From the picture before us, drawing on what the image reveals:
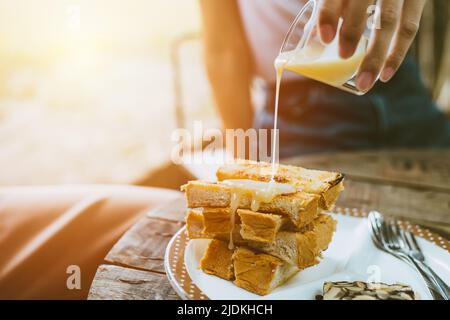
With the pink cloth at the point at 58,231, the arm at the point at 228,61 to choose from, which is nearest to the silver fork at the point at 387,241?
the pink cloth at the point at 58,231

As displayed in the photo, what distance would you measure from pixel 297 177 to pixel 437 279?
33 cm

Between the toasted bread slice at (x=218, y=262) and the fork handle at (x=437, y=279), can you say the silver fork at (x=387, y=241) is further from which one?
the toasted bread slice at (x=218, y=262)

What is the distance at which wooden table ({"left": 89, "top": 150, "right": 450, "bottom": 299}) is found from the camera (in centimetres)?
Answer: 89

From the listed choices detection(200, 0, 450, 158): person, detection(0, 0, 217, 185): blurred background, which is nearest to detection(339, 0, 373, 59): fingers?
detection(200, 0, 450, 158): person

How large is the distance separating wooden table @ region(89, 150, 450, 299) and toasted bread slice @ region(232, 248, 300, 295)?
0.41 ft

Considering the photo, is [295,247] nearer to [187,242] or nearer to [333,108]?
[187,242]

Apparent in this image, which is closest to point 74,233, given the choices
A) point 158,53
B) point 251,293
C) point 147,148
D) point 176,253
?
point 176,253

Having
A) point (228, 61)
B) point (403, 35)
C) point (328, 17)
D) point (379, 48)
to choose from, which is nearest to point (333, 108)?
point (228, 61)

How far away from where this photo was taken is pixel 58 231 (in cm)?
119

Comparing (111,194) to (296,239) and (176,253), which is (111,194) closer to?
(176,253)

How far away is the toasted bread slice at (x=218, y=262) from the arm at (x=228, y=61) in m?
1.46

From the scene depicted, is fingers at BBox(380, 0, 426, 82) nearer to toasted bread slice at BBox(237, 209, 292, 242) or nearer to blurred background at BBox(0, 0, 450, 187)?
toasted bread slice at BBox(237, 209, 292, 242)

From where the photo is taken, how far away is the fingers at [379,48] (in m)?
0.94

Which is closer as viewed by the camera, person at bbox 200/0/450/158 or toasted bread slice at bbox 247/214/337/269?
toasted bread slice at bbox 247/214/337/269
